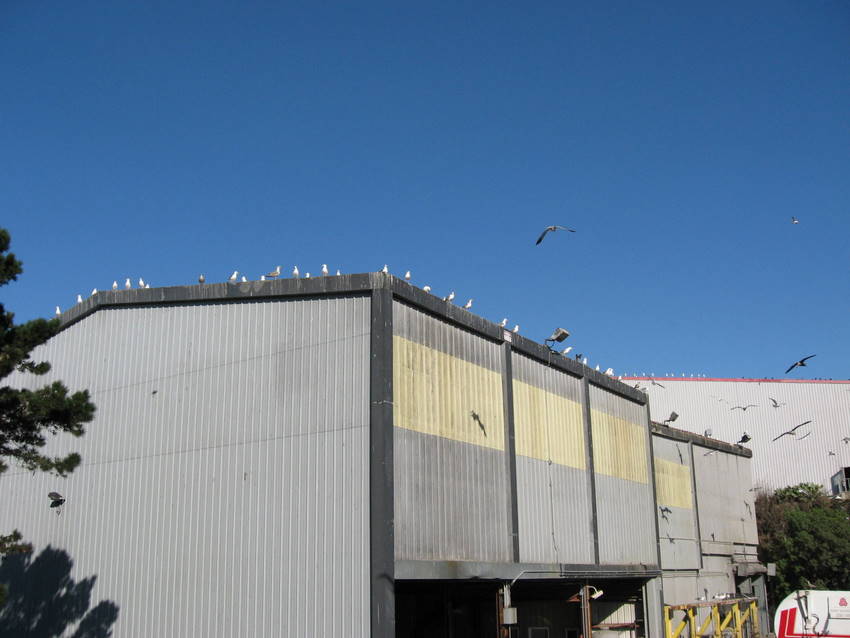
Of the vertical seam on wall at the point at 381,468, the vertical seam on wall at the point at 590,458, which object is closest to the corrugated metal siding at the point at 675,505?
the vertical seam on wall at the point at 590,458

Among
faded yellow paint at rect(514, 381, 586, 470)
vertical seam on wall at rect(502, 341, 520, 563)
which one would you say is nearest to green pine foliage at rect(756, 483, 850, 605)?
faded yellow paint at rect(514, 381, 586, 470)

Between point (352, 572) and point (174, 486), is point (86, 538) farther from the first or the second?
point (352, 572)

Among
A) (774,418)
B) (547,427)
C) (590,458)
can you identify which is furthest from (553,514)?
(774,418)

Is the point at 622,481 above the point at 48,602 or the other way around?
above

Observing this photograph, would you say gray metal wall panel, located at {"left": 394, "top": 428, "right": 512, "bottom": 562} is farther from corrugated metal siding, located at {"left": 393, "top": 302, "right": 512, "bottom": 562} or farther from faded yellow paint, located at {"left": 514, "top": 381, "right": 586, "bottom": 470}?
faded yellow paint, located at {"left": 514, "top": 381, "right": 586, "bottom": 470}

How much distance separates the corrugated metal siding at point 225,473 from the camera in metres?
21.1

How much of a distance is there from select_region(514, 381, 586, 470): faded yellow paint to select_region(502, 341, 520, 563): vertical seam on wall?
44 centimetres

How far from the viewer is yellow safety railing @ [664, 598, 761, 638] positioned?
33.9 meters

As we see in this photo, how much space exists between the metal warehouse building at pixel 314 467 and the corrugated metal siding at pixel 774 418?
1404 inches

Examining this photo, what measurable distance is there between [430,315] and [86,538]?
11.9 metres

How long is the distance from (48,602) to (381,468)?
1215 cm

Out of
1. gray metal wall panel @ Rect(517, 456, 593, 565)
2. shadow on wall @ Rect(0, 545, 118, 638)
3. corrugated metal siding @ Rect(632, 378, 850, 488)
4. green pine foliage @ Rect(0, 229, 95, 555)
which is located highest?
corrugated metal siding @ Rect(632, 378, 850, 488)

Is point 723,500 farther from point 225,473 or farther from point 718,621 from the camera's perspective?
point 225,473

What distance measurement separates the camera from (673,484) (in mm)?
38594
